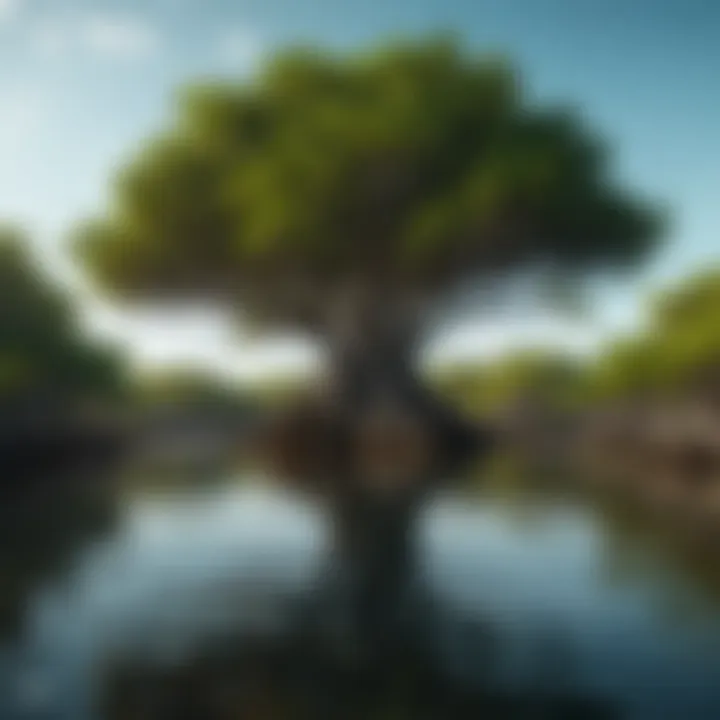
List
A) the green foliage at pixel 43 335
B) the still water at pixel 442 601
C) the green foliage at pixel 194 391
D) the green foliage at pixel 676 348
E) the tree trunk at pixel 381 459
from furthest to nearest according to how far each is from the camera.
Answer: the green foliage at pixel 194 391
the green foliage at pixel 43 335
the green foliage at pixel 676 348
the tree trunk at pixel 381 459
the still water at pixel 442 601

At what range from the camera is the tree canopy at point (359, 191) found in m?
20.8

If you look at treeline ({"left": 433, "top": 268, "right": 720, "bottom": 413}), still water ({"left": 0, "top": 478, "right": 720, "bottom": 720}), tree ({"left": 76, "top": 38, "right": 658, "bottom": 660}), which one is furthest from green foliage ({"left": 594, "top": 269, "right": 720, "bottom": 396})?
still water ({"left": 0, "top": 478, "right": 720, "bottom": 720})

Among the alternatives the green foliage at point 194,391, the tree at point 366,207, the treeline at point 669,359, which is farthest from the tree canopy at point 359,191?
the green foliage at point 194,391

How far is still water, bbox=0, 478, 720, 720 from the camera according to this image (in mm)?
5156

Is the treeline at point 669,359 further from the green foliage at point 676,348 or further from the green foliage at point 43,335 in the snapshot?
the green foliage at point 43,335

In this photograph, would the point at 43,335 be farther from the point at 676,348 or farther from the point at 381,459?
the point at 676,348

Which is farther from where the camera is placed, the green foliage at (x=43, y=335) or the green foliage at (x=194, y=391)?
the green foliage at (x=194, y=391)

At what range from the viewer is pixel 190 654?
5625 mm

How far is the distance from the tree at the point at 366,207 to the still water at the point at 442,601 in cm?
1134

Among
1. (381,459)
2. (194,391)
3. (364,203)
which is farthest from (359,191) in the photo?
(194,391)

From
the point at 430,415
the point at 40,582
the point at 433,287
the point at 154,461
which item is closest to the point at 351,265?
the point at 433,287

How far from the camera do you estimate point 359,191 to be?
21.5 m

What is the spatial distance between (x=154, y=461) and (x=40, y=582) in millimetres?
12446

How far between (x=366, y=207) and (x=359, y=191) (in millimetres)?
507
